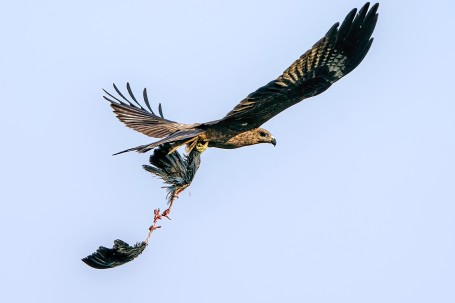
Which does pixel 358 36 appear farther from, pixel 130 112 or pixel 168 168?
pixel 130 112

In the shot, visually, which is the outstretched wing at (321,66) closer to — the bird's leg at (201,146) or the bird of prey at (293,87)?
the bird of prey at (293,87)

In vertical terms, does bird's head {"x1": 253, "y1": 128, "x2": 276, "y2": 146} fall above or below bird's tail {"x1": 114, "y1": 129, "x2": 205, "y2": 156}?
above

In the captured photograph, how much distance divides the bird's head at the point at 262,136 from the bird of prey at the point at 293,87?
13 millimetres

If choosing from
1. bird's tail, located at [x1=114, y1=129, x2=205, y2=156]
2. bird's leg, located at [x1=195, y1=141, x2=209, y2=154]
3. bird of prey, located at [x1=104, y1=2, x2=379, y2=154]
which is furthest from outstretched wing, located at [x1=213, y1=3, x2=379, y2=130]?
bird's leg, located at [x1=195, y1=141, x2=209, y2=154]

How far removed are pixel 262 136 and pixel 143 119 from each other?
59.3 inches

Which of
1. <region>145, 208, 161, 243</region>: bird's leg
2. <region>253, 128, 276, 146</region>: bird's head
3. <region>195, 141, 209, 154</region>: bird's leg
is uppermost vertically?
<region>253, 128, 276, 146</region>: bird's head

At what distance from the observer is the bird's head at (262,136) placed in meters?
11.3

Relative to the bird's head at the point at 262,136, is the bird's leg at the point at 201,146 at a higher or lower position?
lower

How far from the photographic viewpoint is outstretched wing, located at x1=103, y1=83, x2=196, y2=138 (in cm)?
1144

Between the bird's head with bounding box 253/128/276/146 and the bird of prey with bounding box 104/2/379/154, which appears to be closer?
the bird of prey with bounding box 104/2/379/154

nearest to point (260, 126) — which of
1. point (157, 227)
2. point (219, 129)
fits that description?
point (219, 129)

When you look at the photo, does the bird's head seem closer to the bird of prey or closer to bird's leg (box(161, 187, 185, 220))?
the bird of prey

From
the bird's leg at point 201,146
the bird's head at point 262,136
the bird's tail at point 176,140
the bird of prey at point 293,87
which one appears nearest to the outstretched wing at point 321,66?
the bird of prey at point 293,87

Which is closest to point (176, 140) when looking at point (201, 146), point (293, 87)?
point (201, 146)
